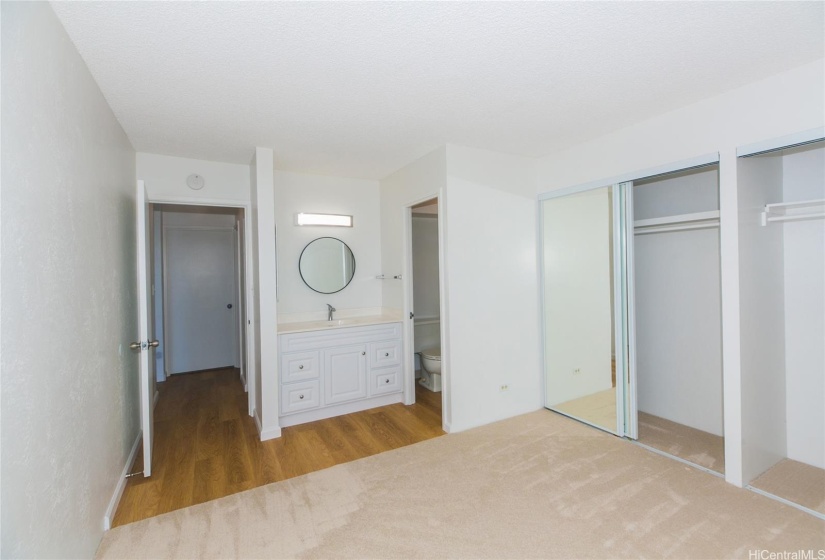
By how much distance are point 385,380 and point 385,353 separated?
0.27m

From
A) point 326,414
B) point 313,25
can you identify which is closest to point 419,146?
point 313,25

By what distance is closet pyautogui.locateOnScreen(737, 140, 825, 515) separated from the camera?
231cm

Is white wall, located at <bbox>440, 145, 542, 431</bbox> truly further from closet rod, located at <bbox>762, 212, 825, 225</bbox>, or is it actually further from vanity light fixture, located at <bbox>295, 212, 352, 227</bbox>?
closet rod, located at <bbox>762, 212, 825, 225</bbox>

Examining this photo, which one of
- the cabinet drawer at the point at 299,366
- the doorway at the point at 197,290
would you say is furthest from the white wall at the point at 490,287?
the doorway at the point at 197,290

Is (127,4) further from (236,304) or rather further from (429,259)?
(236,304)

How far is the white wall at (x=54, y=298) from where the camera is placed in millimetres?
1156

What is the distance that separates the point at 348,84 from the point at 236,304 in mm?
4141

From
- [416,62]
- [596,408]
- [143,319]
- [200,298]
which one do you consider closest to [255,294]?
[143,319]

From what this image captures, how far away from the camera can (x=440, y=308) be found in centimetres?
331

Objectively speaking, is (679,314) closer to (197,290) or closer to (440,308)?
(440,308)

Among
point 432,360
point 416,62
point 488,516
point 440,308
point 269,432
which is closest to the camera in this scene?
point 416,62

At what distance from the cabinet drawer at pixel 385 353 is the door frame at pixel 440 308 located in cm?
9

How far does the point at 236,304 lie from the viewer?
17.7 ft

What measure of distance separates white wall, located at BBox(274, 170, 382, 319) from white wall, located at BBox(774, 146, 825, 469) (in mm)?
3393
